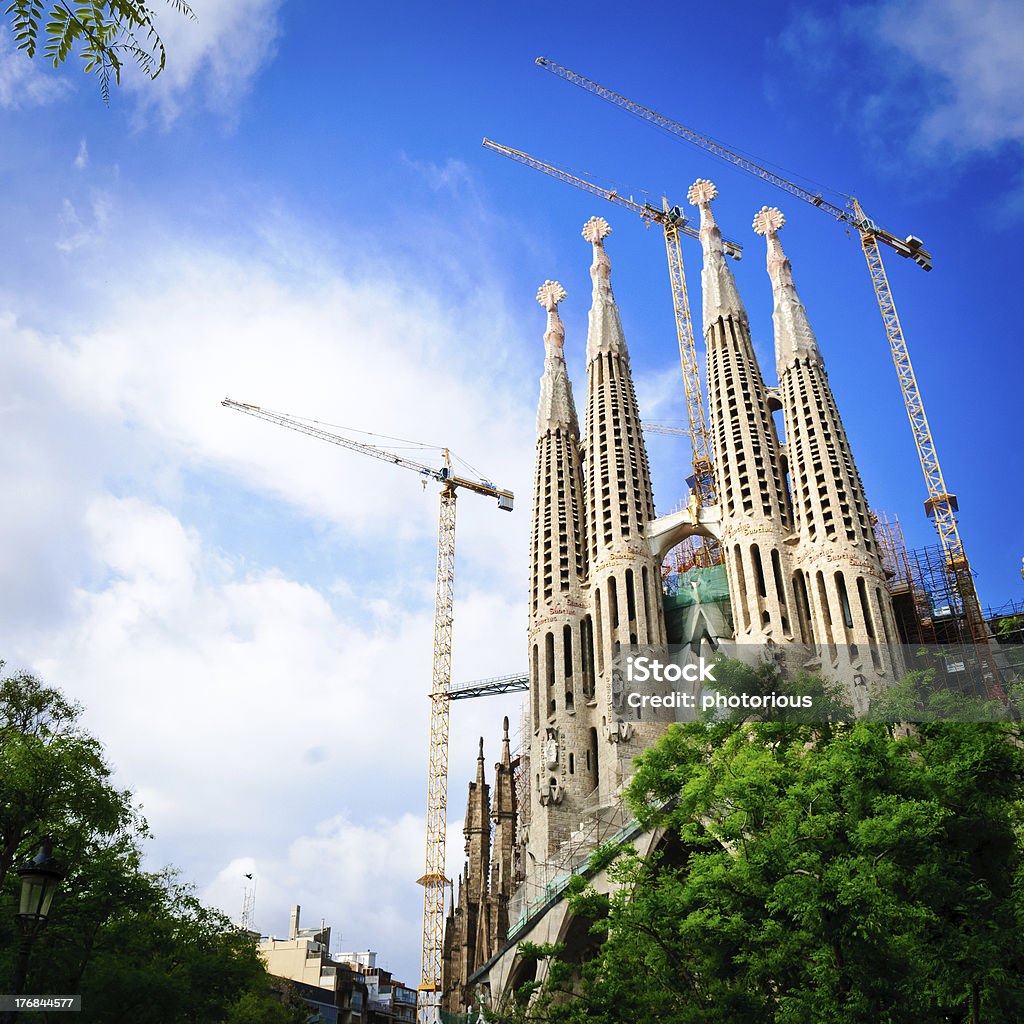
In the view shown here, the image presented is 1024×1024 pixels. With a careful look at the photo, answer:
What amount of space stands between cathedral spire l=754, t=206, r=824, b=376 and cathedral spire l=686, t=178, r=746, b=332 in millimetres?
2676

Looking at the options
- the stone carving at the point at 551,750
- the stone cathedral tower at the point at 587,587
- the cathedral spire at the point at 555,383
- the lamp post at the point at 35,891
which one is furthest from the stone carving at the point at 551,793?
the lamp post at the point at 35,891

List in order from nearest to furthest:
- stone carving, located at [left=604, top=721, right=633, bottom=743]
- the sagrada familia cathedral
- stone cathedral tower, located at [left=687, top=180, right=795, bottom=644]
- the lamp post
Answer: the lamp post
the sagrada familia cathedral
stone carving, located at [left=604, top=721, right=633, bottom=743]
stone cathedral tower, located at [left=687, top=180, right=795, bottom=644]

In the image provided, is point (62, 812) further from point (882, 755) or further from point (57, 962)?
point (882, 755)

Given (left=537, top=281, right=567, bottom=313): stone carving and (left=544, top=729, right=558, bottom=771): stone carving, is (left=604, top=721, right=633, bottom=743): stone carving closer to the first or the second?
(left=544, top=729, right=558, bottom=771): stone carving

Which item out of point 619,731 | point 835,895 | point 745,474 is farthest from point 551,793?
point 835,895

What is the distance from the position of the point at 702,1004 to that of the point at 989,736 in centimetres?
785

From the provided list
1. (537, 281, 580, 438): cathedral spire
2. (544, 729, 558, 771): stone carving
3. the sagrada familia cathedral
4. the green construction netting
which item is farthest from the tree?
(537, 281, 580, 438): cathedral spire

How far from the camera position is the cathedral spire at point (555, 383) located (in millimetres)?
72625

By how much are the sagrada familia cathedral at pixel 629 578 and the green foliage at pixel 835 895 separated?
26932 mm

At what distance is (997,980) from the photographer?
1722 cm

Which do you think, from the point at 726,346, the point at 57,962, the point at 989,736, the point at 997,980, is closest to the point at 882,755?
the point at 989,736

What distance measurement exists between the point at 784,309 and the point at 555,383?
16369 mm

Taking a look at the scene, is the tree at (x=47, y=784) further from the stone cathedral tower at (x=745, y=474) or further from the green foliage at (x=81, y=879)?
the stone cathedral tower at (x=745, y=474)

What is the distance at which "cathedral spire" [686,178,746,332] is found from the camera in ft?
229
